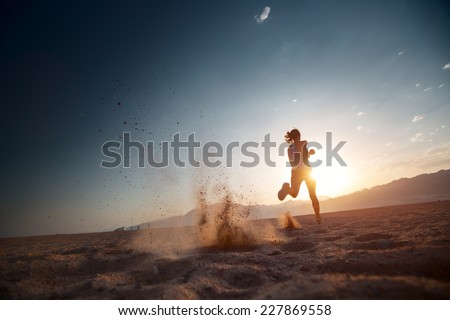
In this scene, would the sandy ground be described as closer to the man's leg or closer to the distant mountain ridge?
the man's leg

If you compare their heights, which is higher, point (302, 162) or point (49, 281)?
point (302, 162)

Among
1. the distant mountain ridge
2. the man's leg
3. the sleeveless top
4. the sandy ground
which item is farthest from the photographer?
the distant mountain ridge

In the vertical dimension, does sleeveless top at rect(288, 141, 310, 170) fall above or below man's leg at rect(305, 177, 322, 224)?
above

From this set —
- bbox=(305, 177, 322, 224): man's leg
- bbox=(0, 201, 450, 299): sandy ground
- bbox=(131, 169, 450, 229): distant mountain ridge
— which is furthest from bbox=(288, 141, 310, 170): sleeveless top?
bbox=(131, 169, 450, 229): distant mountain ridge

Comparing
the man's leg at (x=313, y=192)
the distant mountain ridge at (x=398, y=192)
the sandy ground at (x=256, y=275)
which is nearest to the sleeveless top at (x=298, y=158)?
the man's leg at (x=313, y=192)

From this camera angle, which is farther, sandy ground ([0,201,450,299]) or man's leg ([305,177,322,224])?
man's leg ([305,177,322,224])

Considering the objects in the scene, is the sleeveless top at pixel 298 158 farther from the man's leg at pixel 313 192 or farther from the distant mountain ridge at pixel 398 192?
the distant mountain ridge at pixel 398 192

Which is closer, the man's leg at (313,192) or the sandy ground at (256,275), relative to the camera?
the sandy ground at (256,275)

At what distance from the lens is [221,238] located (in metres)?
4.49

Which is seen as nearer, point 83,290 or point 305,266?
point 83,290

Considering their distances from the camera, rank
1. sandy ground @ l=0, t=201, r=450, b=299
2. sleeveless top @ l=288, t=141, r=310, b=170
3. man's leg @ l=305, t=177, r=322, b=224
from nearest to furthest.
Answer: sandy ground @ l=0, t=201, r=450, b=299 → man's leg @ l=305, t=177, r=322, b=224 → sleeveless top @ l=288, t=141, r=310, b=170
